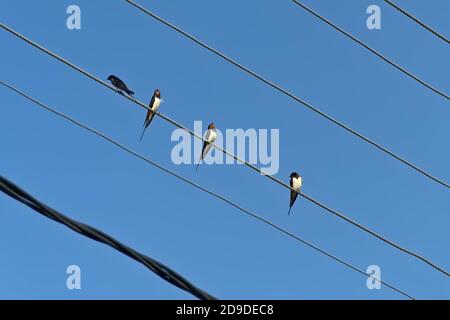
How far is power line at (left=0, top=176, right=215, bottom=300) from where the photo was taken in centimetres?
421

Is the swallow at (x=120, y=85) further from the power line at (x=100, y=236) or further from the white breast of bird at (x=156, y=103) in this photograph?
the power line at (x=100, y=236)

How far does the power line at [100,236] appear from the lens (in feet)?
13.8

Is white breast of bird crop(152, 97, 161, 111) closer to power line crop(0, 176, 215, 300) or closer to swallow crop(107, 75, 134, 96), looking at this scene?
swallow crop(107, 75, 134, 96)

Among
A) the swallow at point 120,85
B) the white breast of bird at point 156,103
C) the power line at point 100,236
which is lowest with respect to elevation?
the power line at point 100,236

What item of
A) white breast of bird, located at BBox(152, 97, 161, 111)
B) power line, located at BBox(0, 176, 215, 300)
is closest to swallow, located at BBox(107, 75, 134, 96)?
white breast of bird, located at BBox(152, 97, 161, 111)

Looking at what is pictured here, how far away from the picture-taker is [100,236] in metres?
4.34

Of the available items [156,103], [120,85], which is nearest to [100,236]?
[120,85]

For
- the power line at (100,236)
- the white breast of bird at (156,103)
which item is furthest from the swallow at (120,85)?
the power line at (100,236)

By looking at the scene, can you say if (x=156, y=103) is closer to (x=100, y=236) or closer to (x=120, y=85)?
(x=120, y=85)

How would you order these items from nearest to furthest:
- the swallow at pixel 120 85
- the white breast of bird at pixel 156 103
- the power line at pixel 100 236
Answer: the power line at pixel 100 236 < the swallow at pixel 120 85 < the white breast of bird at pixel 156 103
